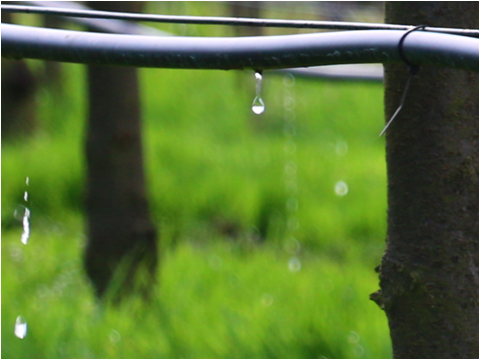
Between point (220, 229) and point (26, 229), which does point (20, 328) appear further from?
point (220, 229)

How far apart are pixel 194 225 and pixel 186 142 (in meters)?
1.42

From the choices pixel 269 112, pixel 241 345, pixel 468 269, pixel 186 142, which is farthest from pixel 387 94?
pixel 269 112

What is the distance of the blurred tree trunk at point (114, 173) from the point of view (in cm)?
323

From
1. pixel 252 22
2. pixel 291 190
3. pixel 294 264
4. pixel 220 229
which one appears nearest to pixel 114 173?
pixel 294 264

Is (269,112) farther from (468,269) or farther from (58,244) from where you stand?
(468,269)

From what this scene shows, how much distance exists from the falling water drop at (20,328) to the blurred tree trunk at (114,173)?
72 cm

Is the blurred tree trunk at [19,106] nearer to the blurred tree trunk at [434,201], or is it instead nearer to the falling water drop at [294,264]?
the falling water drop at [294,264]

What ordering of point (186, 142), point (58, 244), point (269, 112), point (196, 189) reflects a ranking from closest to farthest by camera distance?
point (58, 244) → point (196, 189) → point (186, 142) → point (269, 112)

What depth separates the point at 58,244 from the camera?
3.99 m

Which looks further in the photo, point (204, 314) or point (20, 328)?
point (204, 314)

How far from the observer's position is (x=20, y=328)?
7.50 ft

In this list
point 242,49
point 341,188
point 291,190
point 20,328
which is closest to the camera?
point 242,49

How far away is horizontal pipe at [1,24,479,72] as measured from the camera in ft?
2.71

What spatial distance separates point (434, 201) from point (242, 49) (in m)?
0.54
